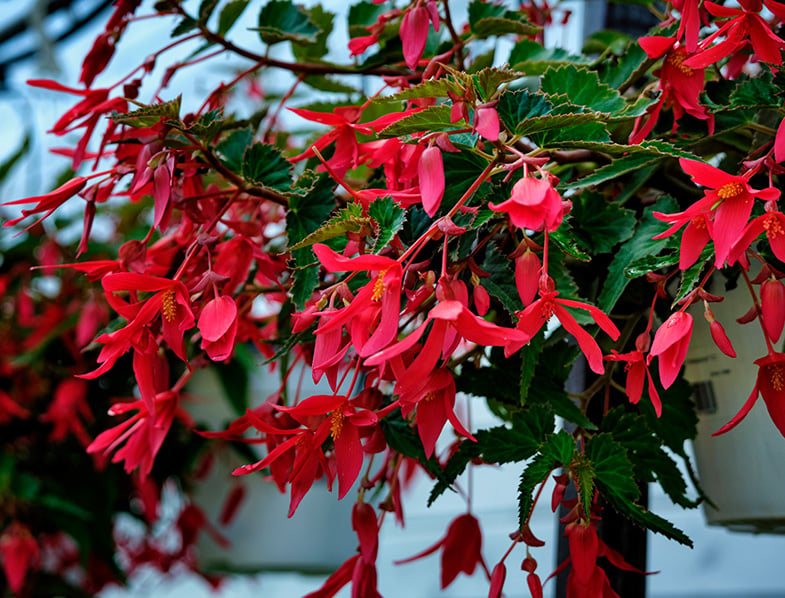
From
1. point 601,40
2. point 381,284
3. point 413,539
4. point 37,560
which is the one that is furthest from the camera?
point 413,539

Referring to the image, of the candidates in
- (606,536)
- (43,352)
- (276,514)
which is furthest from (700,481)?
(43,352)

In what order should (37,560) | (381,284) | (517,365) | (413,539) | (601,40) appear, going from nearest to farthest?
1. (381,284)
2. (517,365)
3. (601,40)
4. (37,560)
5. (413,539)

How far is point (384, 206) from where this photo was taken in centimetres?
29

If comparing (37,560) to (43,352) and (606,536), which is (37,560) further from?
(606,536)

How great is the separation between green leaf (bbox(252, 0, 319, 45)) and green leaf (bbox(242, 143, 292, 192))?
14cm

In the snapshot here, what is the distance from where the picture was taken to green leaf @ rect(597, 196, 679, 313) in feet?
1.12

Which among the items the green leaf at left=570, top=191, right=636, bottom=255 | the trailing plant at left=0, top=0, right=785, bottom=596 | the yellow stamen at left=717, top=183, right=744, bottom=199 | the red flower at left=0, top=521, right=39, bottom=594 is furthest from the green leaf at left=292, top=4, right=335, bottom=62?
the red flower at left=0, top=521, right=39, bottom=594

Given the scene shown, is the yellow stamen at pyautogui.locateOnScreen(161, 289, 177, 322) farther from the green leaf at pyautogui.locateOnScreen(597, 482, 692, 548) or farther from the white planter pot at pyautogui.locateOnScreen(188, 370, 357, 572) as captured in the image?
the white planter pot at pyautogui.locateOnScreen(188, 370, 357, 572)

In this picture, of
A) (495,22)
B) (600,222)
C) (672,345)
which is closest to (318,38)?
(495,22)

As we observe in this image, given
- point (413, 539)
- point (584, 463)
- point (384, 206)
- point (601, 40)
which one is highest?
point (601, 40)

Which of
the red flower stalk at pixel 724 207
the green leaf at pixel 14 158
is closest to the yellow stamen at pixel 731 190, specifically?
the red flower stalk at pixel 724 207

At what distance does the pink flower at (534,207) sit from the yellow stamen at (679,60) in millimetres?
145

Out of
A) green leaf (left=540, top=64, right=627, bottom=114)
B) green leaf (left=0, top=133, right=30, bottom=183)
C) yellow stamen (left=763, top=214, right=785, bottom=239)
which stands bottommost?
yellow stamen (left=763, top=214, right=785, bottom=239)

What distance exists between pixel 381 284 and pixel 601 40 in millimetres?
398
